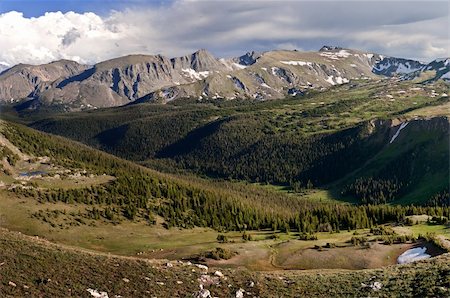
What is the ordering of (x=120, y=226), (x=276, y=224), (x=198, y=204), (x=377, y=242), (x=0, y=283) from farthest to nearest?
(x=198, y=204) → (x=276, y=224) → (x=120, y=226) → (x=377, y=242) → (x=0, y=283)

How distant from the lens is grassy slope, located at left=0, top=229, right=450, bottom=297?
1870 inches

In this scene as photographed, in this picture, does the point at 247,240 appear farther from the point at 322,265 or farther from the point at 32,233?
the point at 32,233

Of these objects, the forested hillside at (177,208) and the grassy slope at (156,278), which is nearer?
the grassy slope at (156,278)

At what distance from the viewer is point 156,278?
174 feet

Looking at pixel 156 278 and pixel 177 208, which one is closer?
pixel 156 278

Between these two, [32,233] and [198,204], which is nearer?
[32,233]

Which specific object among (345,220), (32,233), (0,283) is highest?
(0,283)

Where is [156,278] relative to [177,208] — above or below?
above

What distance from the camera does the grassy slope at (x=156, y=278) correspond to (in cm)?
4750

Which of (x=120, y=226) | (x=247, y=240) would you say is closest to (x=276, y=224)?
(x=247, y=240)

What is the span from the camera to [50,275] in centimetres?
4984

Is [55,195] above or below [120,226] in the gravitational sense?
above

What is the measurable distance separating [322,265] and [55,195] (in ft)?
245

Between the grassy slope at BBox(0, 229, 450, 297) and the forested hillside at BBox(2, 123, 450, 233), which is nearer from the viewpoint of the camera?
the grassy slope at BBox(0, 229, 450, 297)
